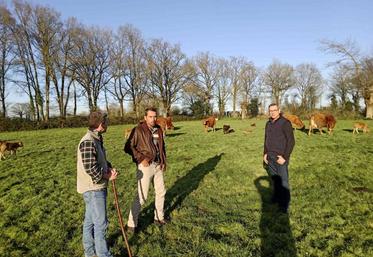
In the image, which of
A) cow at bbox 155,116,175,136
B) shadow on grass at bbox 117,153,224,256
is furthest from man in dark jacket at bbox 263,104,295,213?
cow at bbox 155,116,175,136

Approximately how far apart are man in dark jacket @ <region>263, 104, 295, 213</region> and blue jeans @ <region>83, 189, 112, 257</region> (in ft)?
12.2

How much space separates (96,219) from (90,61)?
144 feet

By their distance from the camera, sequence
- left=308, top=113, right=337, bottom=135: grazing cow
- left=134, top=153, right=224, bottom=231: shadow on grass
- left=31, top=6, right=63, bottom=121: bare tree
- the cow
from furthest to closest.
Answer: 1. left=31, top=6, right=63, bottom=121: bare tree
2. the cow
3. left=308, top=113, right=337, bottom=135: grazing cow
4. left=134, top=153, right=224, bottom=231: shadow on grass

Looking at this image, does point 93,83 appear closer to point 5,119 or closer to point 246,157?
point 5,119

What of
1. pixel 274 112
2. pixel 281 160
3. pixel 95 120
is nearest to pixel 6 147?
pixel 95 120

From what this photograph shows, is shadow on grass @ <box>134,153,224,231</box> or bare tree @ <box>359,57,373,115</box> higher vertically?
bare tree @ <box>359,57,373,115</box>

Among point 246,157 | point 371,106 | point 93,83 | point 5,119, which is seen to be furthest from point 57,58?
point 371,106

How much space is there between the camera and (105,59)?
156ft

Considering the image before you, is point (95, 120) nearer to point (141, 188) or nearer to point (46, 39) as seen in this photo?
point (141, 188)

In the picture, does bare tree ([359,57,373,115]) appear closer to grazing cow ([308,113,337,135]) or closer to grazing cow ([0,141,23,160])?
grazing cow ([308,113,337,135])

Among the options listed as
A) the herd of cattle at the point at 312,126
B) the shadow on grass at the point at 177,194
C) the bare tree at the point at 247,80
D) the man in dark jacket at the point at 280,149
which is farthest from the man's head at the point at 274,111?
the bare tree at the point at 247,80

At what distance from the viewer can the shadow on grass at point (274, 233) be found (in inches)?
190

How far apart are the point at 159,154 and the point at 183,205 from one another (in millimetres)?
1975

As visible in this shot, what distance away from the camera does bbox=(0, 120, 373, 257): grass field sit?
5.01 m
